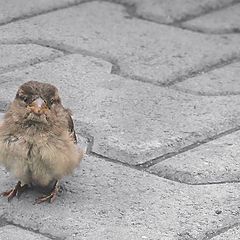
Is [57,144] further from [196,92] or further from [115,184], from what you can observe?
[196,92]

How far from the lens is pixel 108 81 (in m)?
4.74

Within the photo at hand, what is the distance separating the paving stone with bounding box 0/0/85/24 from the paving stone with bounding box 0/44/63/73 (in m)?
0.44

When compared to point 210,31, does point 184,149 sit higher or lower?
higher

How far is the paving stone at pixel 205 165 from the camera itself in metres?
3.84

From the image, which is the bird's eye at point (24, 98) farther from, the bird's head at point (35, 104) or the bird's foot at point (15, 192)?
the bird's foot at point (15, 192)

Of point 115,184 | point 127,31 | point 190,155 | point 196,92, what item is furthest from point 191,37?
point 115,184

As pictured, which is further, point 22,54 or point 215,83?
point 22,54

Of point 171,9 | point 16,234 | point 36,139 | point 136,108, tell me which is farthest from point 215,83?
point 16,234

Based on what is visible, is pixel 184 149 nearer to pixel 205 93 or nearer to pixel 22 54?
pixel 205 93

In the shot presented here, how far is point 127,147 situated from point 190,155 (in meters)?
0.29

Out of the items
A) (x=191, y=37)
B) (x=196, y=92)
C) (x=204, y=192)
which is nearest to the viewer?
(x=204, y=192)

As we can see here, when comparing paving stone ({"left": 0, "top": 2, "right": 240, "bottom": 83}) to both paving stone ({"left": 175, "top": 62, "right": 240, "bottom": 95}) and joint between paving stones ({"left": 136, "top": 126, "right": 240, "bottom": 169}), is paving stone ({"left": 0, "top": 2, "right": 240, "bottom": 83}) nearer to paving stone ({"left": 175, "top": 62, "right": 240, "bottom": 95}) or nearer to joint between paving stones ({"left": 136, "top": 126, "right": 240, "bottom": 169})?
paving stone ({"left": 175, "top": 62, "right": 240, "bottom": 95})

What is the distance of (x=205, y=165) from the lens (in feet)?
12.9

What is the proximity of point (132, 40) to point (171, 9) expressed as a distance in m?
0.52
